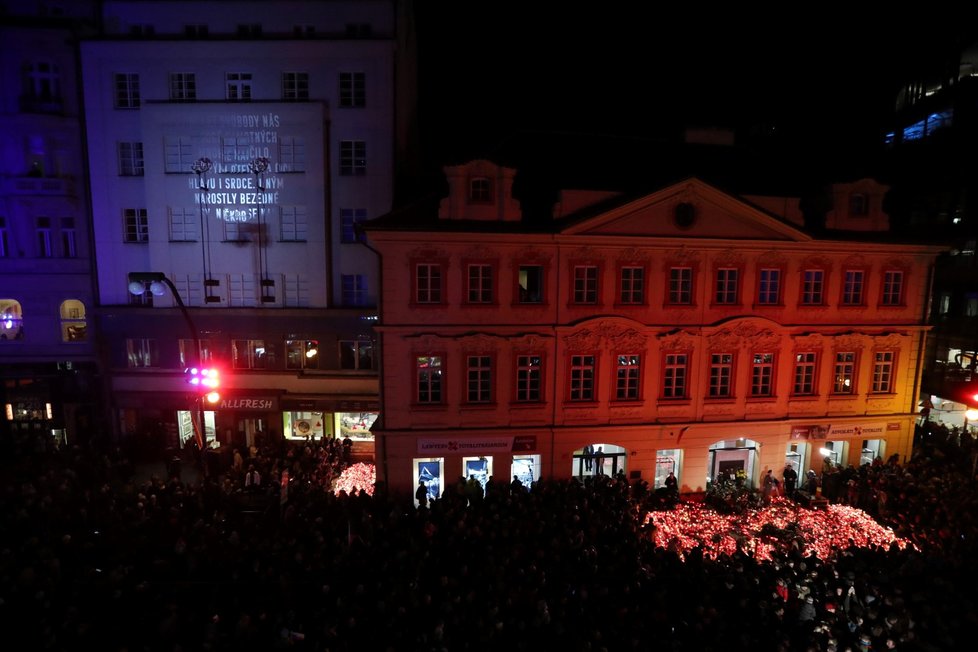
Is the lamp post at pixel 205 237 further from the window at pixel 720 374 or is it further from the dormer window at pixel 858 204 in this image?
the dormer window at pixel 858 204

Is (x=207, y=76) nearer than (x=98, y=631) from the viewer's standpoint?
No

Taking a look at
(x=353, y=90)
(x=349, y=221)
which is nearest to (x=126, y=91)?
(x=353, y=90)

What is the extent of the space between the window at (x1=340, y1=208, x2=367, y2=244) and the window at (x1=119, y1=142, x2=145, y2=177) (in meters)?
9.47

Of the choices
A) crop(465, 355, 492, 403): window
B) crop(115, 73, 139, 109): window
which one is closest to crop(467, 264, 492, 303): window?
crop(465, 355, 492, 403): window

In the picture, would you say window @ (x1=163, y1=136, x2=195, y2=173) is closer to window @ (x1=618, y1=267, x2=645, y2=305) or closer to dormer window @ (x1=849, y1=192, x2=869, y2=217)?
window @ (x1=618, y1=267, x2=645, y2=305)

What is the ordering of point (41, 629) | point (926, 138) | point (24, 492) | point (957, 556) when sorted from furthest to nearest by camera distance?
point (926, 138), point (24, 492), point (957, 556), point (41, 629)

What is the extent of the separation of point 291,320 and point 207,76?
38.3ft

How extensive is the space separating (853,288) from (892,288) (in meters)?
1.80

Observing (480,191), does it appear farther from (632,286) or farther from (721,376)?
→ (721,376)

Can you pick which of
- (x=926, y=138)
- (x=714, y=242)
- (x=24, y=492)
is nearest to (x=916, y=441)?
(x=714, y=242)

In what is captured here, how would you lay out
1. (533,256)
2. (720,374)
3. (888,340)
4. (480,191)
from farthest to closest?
1. (888,340)
2. (720,374)
3. (533,256)
4. (480,191)

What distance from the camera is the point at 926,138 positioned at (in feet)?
98.4

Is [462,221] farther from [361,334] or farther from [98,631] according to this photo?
[98,631]

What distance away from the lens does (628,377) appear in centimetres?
2028
